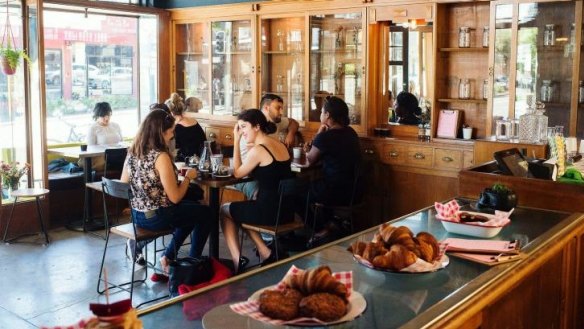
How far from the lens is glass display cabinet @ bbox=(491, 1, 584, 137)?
5195 mm

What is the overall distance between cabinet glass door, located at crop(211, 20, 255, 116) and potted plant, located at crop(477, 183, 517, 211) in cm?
465

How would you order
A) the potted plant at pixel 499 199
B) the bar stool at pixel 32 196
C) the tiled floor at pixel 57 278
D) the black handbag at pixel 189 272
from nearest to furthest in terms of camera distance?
1. the potted plant at pixel 499 199
2. the black handbag at pixel 189 272
3. the tiled floor at pixel 57 278
4. the bar stool at pixel 32 196

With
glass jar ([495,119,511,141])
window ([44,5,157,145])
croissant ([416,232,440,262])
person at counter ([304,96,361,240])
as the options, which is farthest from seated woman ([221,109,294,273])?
window ([44,5,157,145])

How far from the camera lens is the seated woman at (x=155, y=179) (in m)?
4.49

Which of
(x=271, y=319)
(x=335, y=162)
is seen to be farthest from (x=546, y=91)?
(x=271, y=319)

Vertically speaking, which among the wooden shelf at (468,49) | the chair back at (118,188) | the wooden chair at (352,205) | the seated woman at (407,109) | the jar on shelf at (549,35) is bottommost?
the wooden chair at (352,205)

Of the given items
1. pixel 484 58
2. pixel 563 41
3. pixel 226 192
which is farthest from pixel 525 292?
pixel 226 192

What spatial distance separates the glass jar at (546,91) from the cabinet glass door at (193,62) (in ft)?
13.3

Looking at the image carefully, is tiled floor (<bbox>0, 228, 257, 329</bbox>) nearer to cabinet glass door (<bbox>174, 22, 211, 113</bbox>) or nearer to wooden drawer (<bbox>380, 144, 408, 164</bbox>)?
wooden drawer (<bbox>380, 144, 408, 164</bbox>)

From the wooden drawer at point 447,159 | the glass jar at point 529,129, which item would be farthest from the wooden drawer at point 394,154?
the glass jar at point 529,129

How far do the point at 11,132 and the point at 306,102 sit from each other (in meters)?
3.01

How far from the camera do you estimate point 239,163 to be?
5.16 meters

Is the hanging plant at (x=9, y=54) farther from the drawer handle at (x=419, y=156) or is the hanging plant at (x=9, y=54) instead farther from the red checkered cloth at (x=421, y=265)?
the red checkered cloth at (x=421, y=265)

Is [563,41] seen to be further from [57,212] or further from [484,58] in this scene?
[57,212]
